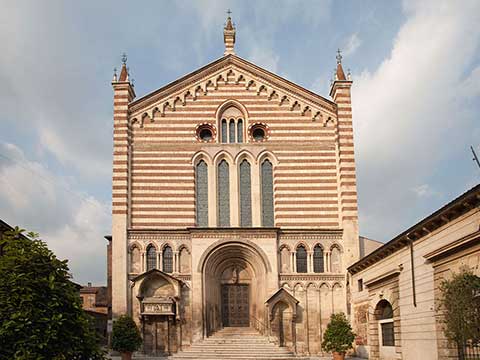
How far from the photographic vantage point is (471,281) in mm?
13078

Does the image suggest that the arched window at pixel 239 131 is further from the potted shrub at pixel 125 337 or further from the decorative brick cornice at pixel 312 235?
the potted shrub at pixel 125 337

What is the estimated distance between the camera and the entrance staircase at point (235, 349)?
27984 mm

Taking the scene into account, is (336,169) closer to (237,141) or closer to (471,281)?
(237,141)

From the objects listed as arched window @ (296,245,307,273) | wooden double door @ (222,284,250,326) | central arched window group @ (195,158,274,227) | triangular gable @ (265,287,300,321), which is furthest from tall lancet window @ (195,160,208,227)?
triangular gable @ (265,287,300,321)

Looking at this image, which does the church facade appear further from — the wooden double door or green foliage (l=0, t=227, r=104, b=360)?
green foliage (l=0, t=227, r=104, b=360)

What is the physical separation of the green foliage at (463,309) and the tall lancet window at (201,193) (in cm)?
1917

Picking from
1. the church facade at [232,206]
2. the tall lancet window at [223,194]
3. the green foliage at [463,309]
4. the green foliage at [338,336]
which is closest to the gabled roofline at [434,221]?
the green foliage at [463,309]

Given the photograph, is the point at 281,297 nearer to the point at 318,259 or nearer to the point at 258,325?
the point at 258,325

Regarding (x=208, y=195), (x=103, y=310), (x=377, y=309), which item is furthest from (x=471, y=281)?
(x=103, y=310)

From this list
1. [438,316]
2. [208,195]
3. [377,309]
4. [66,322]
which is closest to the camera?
[66,322]

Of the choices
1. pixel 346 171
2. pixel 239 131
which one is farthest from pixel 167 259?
pixel 346 171

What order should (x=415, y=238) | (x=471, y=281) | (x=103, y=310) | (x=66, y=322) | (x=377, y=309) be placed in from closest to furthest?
(x=471, y=281), (x=66, y=322), (x=415, y=238), (x=377, y=309), (x=103, y=310)

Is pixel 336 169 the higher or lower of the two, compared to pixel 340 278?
higher

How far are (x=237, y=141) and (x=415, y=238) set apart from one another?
14.4 meters
